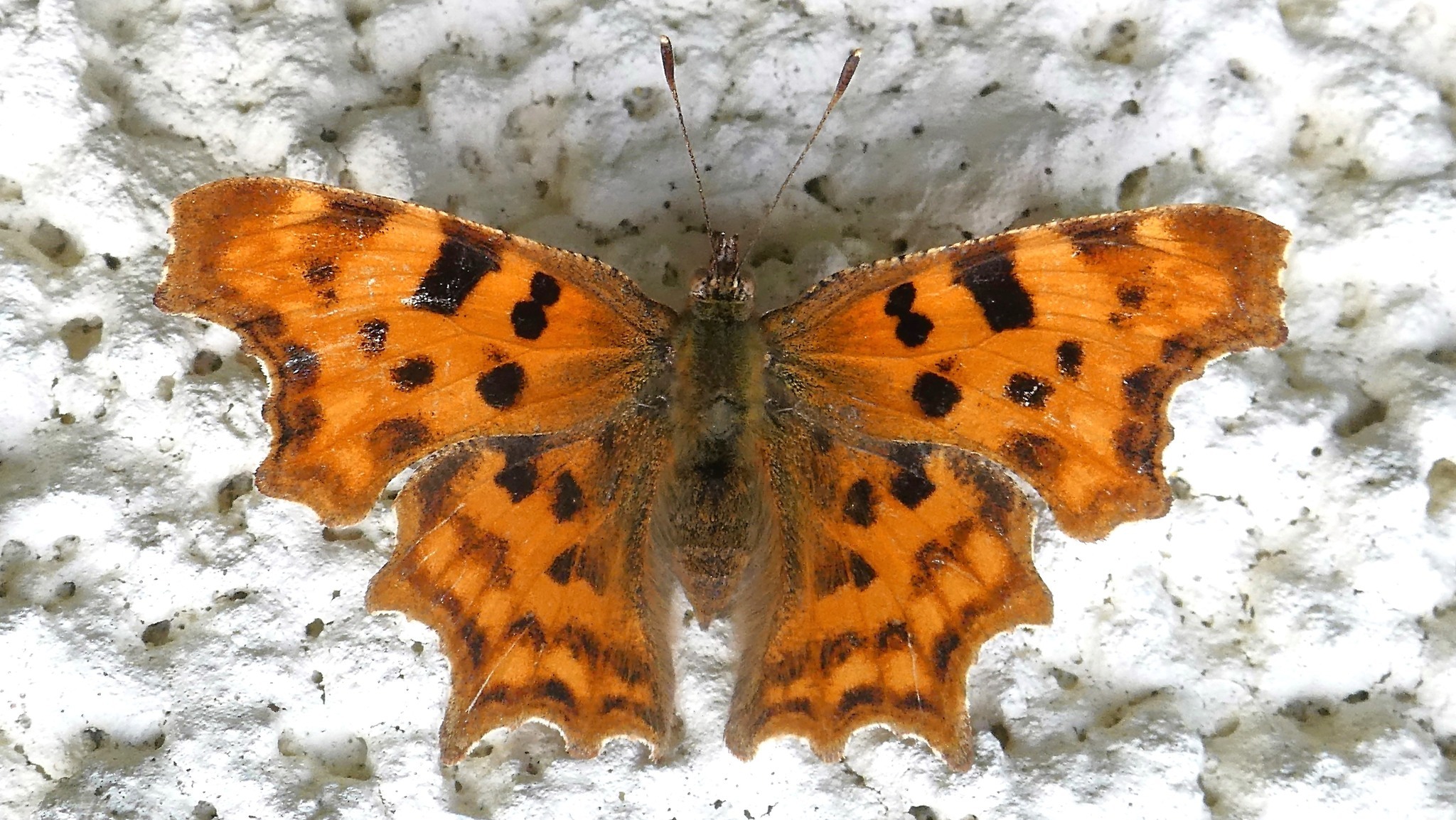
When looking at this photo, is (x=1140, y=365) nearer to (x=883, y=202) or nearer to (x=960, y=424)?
(x=960, y=424)

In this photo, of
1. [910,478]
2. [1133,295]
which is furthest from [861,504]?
[1133,295]

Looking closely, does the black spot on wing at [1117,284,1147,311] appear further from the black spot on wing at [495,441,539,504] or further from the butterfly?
the black spot on wing at [495,441,539,504]

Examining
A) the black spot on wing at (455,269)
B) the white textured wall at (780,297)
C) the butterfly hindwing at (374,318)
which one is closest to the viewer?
the butterfly hindwing at (374,318)

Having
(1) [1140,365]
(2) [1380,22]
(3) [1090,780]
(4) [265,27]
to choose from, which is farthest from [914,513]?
(4) [265,27]

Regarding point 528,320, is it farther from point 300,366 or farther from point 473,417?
point 300,366

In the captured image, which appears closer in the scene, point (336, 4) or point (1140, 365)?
point (1140, 365)

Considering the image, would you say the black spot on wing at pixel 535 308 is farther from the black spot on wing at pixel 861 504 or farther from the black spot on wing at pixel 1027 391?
the black spot on wing at pixel 1027 391

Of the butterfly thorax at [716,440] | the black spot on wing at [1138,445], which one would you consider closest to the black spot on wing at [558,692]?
the butterfly thorax at [716,440]

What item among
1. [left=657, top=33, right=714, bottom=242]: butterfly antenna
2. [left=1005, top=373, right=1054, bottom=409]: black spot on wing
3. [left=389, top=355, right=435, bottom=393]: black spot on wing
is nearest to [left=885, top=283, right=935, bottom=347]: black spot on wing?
[left=1005, top=373, right=1054, bottom=409]: black spot on wing
